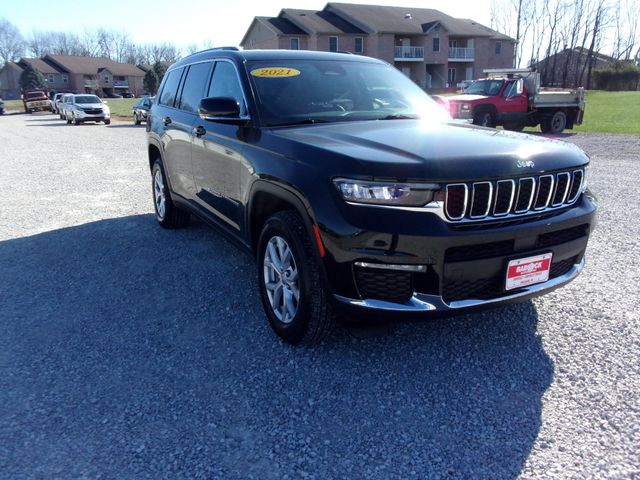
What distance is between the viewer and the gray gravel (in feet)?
8.18

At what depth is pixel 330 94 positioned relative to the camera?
423 centimetres

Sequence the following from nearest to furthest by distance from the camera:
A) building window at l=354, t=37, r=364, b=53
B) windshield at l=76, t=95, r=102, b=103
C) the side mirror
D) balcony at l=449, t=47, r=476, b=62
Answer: the side mirror
windshield at l=76, t=95, r=102, b=103
building window at l=354, t=37, r=364, b=53
balcony at l=449, t=47, r=476, b=62

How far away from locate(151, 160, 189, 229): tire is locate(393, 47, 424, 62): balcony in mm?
46810

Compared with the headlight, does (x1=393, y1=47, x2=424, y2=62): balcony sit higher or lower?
higher

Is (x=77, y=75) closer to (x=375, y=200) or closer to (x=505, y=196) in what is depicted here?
(x=375, y=200)

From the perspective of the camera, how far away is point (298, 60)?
4.41 meters

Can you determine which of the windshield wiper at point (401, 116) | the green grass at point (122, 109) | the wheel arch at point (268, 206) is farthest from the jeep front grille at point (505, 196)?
the green grass at point (122, 109)

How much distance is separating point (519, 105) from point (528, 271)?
16720 mm

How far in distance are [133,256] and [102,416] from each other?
2.91 m

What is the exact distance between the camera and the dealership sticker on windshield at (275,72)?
13.6ft

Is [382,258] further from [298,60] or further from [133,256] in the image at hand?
[133,256]

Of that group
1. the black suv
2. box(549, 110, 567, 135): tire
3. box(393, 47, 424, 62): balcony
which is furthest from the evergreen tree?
Answer: the black suv

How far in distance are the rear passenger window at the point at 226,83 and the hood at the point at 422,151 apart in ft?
2.10

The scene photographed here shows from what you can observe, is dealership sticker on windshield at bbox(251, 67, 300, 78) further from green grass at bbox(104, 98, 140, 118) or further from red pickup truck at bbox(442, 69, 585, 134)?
green grass at bbox(104, 98, 140, 118)
